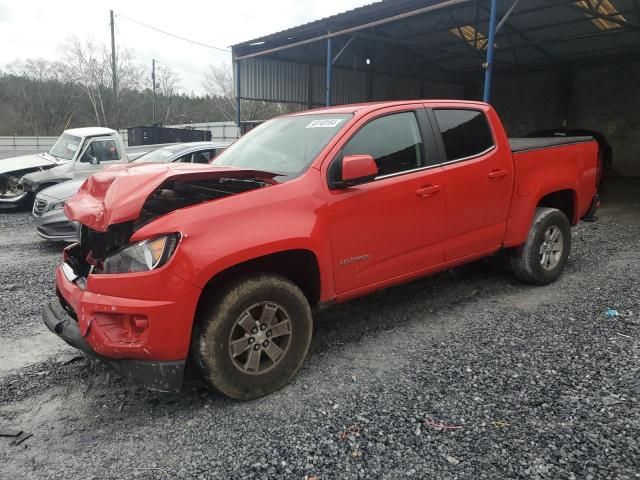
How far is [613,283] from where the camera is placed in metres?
5.08

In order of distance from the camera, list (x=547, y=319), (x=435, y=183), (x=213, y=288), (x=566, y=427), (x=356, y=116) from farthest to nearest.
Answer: (x=547, y=319) → (x=435, y=183) → (x=356, y=116) → (x=213, y=288) → (x=566, y=427)

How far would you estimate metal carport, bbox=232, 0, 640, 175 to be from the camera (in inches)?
540

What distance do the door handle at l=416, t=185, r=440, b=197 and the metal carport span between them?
380 inches

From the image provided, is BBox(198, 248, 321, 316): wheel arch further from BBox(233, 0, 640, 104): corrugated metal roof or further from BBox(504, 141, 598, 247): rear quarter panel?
BBox(233, 0, 640, 104): corrugated metal roof

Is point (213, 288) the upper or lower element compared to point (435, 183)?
lower

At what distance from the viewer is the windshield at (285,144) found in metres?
3.45

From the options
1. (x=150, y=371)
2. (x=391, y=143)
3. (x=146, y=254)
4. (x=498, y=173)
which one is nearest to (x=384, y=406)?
(x=150, y=371)

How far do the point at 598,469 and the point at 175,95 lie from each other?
70238mm

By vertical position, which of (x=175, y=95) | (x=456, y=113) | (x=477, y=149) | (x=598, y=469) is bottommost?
(x=598, y=469)

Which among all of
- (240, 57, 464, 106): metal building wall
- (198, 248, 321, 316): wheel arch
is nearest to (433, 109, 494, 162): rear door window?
(198, 248, 321, 316): wheel arch

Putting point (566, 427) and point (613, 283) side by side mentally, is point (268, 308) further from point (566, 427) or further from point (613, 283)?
point (613, 283)

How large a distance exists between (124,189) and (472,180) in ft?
9.15

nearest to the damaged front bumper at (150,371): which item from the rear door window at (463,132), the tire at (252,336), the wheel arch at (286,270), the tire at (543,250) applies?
the tire at (252,336)

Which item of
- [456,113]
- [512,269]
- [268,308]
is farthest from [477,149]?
[268,308]
